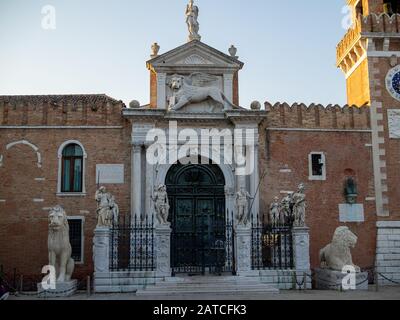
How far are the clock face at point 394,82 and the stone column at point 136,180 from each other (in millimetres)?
9790

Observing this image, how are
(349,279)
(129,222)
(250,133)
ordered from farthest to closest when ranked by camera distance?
(250,133) < (129,222) < (349,279)

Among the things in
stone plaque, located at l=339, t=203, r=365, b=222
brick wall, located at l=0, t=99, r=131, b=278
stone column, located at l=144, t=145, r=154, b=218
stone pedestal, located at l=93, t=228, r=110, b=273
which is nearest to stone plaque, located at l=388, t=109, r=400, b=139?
stone plaque, located at l=339, t=203, r=365, b=222

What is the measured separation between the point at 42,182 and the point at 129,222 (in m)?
3.48

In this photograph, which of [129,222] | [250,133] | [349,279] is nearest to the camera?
[349,279]

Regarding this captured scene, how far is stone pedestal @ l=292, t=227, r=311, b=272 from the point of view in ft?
53.5

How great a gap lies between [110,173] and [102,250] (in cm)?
398

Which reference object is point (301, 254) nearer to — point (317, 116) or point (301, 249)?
point (301, 249)

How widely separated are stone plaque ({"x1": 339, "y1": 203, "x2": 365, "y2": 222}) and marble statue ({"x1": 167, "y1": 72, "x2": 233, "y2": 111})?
5.57 metres

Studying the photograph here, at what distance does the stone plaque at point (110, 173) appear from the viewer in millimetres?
19031

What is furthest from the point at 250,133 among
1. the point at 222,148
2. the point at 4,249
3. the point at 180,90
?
the point at 4,249

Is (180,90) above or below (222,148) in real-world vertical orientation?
above

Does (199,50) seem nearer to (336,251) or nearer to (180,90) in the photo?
(180,90)

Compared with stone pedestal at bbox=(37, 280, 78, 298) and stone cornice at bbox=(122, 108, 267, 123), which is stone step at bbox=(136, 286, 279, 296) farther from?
stone cornice at bbox=(122, 108, 267, 123)

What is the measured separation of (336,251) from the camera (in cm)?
1617
